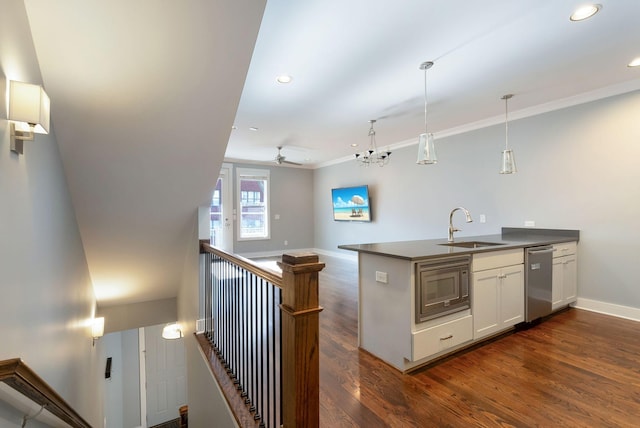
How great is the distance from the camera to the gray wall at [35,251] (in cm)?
129

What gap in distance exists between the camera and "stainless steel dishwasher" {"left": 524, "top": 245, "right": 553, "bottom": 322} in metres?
3.06

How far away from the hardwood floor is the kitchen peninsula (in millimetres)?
150

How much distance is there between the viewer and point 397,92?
342 cm

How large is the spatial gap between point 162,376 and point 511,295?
6.55 metres

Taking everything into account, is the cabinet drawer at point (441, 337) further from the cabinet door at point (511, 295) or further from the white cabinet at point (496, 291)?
the cabinet door at point (511, 295)

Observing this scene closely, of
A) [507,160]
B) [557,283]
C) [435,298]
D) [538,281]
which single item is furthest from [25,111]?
[557,283]

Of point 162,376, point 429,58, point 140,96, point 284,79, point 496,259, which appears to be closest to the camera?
point 140,96

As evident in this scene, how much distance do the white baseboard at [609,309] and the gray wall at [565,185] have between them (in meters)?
0.05

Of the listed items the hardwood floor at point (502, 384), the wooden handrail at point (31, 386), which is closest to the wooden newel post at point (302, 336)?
the hardwood floor at point (502, 384)

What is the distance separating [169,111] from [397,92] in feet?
8.24

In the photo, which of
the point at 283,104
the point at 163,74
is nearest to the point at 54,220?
the point at 163,74

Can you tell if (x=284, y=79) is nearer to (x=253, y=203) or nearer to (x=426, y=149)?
(x=426, y=149)

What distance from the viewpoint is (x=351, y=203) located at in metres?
6.97

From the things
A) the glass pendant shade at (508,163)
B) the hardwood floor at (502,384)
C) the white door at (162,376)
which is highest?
the glass pendant shade at (508,163)
